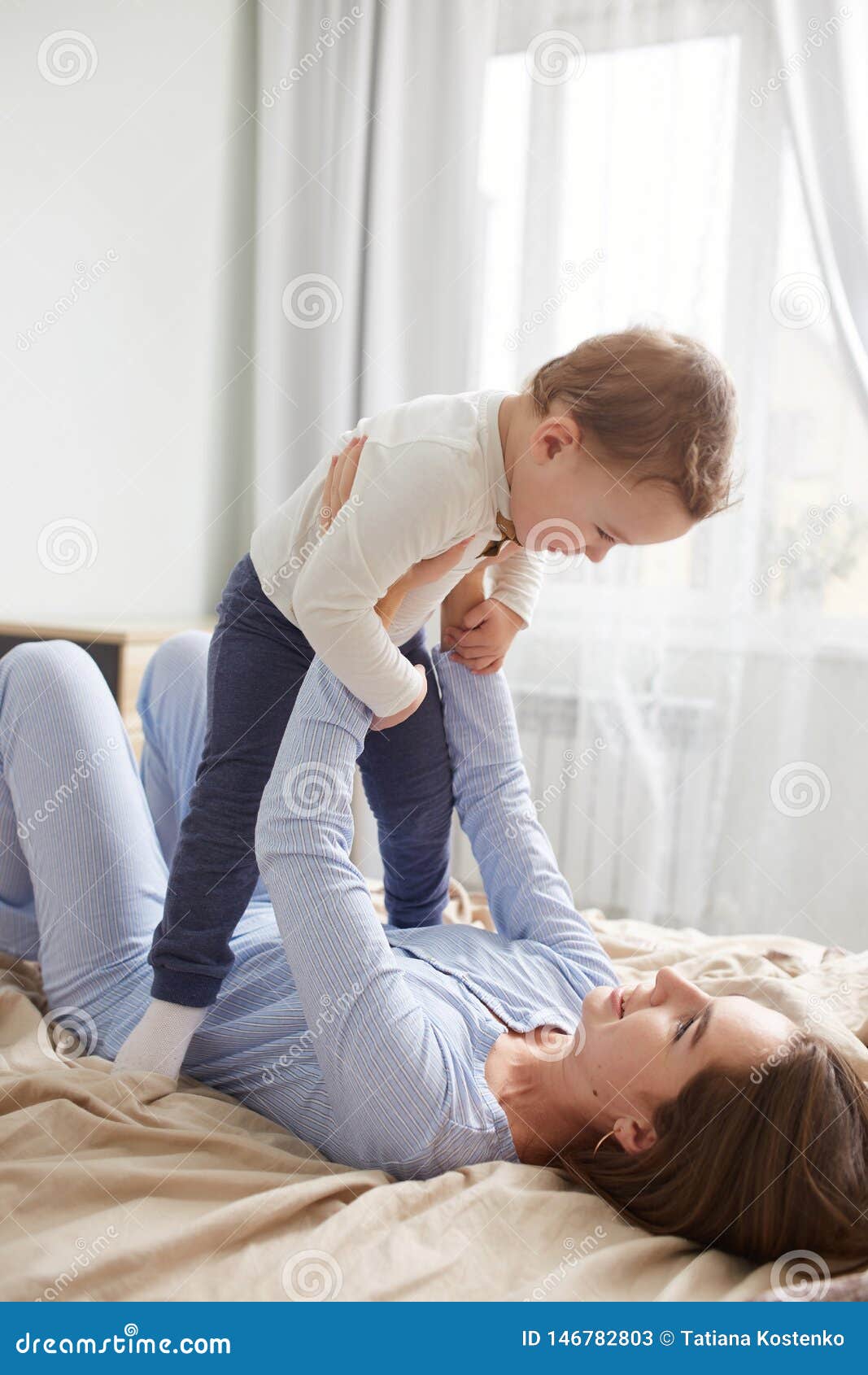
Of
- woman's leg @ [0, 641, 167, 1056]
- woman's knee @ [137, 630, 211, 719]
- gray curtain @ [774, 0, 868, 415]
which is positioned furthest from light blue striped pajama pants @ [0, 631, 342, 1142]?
gray curtain @ [774, 0, 868, 415]

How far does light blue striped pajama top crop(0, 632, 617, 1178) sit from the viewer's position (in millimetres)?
931

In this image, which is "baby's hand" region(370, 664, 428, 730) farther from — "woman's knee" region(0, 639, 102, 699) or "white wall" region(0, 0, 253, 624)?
"white wall" region(0, 0, 253, 624)

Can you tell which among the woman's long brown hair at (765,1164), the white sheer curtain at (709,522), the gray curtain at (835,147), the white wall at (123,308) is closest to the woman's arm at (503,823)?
the woman's long brown hair at (765,1164)

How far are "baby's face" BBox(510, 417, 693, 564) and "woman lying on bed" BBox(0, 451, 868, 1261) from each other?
0.49ft

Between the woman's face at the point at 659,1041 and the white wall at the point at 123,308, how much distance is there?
1.72 metres

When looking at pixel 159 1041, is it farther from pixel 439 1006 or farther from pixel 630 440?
pixel 630 440

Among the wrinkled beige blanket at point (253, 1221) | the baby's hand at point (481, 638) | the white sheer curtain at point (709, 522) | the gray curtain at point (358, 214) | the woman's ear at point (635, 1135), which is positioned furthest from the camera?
the gray curtain at point (358, 214)

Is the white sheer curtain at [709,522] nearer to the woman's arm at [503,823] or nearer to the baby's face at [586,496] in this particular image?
the woman's arm at [503,823]

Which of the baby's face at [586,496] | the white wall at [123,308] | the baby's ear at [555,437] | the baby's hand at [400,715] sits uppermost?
the white wall at [123,308]

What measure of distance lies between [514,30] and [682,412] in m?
2.31

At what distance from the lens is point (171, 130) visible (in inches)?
107

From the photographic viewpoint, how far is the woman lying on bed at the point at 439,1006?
2.93 ft

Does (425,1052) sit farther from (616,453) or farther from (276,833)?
(616,453)
